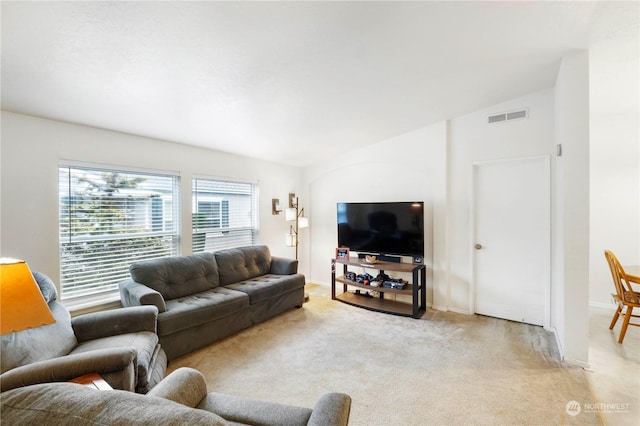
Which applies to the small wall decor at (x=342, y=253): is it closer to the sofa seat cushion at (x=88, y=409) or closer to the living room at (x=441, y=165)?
the living room at (x=441, y=165)

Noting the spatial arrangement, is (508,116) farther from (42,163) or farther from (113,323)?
(42,163)

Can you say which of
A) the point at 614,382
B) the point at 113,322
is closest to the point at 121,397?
the point at 113,322

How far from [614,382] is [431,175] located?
2.73m

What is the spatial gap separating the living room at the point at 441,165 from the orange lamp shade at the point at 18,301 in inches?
57.9

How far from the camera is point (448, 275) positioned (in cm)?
401

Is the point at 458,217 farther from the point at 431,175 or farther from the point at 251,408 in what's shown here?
the point at 251,408

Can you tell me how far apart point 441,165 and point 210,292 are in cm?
343

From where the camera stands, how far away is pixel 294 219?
16.6 feet

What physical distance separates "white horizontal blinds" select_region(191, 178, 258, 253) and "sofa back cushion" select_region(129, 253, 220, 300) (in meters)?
0.48

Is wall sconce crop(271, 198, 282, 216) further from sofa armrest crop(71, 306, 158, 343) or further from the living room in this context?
sofa armrest crop(71, 306, 158, 343)

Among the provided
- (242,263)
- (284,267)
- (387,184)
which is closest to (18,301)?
(242,263)

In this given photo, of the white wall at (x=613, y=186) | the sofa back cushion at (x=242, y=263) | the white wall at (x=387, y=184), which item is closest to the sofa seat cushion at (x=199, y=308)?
the sofa back cushion at (x=242, y=263)

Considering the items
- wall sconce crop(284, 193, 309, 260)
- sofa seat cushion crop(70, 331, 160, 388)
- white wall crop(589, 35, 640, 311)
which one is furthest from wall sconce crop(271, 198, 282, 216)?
white wall crop(589, 35, 640, 311)

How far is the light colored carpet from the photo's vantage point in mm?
2010
